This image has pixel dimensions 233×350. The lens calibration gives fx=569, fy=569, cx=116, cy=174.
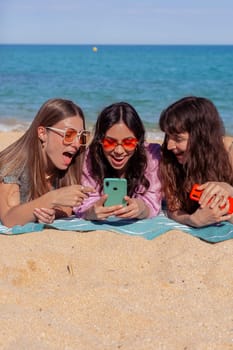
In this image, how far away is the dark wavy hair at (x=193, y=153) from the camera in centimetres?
420

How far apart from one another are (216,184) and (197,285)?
91 cm

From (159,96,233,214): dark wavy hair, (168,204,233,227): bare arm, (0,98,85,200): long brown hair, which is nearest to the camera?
(168,204,233,227): bare arm

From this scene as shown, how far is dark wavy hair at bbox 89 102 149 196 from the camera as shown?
4262mm

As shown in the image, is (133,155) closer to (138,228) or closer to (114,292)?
(138,228)

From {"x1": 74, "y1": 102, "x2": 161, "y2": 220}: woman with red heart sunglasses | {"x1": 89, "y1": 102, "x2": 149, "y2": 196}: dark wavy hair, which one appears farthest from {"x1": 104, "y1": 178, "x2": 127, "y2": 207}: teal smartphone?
{"x1": 89, "y1": 102, "x2": 149, "y2": 196}: dark wavy hair

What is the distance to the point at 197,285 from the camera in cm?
335

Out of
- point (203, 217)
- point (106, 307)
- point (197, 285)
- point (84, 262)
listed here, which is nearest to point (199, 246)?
point (203, 217)

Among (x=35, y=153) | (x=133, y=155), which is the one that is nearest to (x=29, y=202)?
(x=35, y=153)

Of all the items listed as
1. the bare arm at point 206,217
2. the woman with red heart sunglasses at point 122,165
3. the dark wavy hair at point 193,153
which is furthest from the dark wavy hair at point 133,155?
the bare arm at point 206,217

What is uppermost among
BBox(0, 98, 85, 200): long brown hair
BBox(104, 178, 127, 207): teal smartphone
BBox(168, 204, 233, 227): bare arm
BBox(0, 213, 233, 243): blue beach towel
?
BBox(0, 98, 85, 200): long brown hair

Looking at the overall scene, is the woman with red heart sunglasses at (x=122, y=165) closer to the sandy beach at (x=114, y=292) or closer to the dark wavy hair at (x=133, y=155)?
the dark wavy hair at (x=133, y=155)

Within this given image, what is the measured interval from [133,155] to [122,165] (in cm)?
13

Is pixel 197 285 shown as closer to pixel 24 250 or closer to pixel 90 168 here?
pixel 24 250

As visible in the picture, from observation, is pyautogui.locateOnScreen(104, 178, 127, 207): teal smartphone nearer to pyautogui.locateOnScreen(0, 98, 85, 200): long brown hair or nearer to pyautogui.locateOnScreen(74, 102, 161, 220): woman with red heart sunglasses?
pyautogui.locateOnScreen(74, 102, 161, 220): woman with red heart sunglasses
